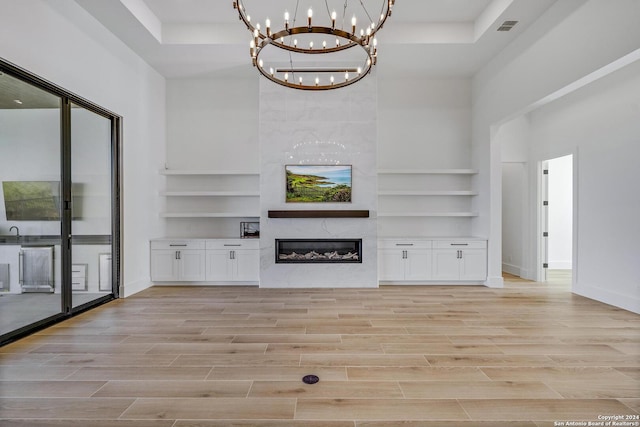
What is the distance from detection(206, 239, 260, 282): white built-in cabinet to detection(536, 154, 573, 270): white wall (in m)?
6.39

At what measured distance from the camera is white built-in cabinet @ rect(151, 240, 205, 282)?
5.82 meters

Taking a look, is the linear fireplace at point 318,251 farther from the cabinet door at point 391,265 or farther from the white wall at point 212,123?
the white wall at point 212,123

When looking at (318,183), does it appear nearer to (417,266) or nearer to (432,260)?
(417,266)

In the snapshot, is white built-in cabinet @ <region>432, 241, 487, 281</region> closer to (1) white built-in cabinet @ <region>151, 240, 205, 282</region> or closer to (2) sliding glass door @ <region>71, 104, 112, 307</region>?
(1) white built-in cabinet @ <region>151, 240, 205, 282</region>

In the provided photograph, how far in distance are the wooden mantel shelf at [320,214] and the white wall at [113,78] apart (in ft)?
6.94

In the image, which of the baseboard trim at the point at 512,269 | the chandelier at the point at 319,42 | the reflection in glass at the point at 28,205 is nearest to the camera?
the reflection in glass at the point at 28,205

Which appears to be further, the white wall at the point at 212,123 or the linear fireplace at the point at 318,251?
the white wall at the point at 212,123

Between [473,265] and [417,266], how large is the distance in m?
0.93

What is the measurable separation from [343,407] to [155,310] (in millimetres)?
3147

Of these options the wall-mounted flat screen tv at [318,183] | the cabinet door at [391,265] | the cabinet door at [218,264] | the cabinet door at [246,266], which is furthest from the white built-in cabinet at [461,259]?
the cabinet door at [218,264]

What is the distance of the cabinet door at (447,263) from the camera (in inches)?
232

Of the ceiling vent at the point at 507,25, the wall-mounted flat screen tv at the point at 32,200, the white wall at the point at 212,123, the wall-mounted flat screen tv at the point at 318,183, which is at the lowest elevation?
the wall-mounted flat screen tv at the point at 32,200

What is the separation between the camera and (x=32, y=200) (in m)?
3.68

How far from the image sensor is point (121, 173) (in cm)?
512
